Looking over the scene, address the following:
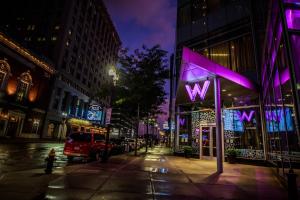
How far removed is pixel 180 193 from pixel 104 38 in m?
84.3

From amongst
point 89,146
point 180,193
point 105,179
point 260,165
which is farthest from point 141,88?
point 180,193

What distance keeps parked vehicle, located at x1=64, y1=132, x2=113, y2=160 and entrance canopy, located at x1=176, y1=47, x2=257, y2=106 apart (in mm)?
7817

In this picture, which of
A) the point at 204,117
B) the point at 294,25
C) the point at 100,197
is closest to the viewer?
the point at 100,197

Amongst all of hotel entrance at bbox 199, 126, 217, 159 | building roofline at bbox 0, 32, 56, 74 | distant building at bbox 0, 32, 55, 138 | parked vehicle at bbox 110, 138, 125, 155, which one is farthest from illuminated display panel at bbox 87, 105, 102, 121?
building roofline at bbox 0, 32, 56, 74

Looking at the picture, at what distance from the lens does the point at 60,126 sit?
52.6 m

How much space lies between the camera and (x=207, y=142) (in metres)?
18.5

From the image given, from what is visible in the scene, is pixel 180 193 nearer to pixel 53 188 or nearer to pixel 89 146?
pixel 53 188

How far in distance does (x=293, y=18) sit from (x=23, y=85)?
42.7 m

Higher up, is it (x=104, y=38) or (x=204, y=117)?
(x=104, y=38)

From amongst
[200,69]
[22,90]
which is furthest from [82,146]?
[22,90]

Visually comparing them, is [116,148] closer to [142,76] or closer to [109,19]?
[142,76]

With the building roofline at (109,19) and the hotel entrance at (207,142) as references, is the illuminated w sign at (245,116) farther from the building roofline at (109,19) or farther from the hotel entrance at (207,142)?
the building roofline at (109,19)

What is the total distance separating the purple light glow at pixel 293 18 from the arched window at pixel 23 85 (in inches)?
1614

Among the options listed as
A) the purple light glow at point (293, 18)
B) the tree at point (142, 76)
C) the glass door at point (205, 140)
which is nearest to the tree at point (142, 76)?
the tree at point (142, 76)
